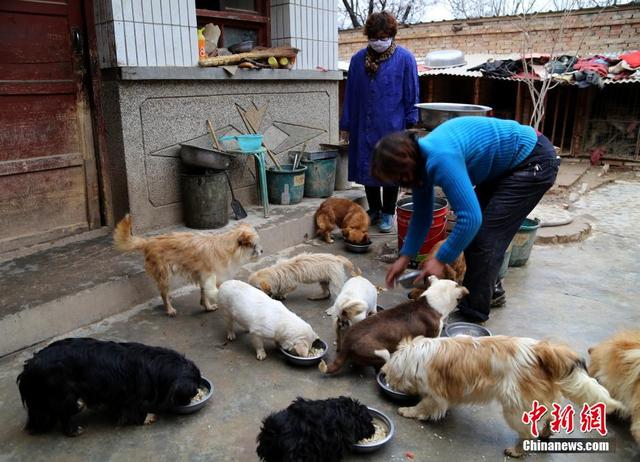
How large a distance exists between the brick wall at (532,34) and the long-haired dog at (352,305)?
36.0ft

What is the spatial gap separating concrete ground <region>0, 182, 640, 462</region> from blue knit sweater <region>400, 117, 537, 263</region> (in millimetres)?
1044

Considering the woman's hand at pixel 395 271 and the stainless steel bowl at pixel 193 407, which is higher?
the woman's hand at pixel 395 271

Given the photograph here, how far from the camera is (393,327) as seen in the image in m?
3.35

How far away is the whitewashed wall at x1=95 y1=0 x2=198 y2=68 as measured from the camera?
5.09 meters

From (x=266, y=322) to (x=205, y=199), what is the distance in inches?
96.1

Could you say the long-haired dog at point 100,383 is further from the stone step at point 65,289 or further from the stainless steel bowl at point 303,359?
the stone step at point 65,289

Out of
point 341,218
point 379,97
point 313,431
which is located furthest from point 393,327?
point 379,97

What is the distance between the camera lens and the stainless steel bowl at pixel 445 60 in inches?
587

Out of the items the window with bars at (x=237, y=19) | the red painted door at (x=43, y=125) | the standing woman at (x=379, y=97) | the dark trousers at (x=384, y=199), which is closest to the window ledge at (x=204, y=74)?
the red painted door at (x=43, y=125)

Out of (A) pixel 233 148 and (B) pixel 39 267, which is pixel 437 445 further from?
(A) pixel 233 148

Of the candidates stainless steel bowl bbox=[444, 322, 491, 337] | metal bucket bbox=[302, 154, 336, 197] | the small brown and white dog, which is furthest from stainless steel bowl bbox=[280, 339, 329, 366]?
metal bucket bbox=[302, 154, 336, 197]

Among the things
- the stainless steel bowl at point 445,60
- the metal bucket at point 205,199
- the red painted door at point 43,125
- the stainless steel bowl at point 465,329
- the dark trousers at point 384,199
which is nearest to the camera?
the stainless steel bowl at point 465,329

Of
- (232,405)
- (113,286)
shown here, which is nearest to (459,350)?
(232,405)

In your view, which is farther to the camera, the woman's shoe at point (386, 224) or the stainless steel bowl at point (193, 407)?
the woman's shoe at point (386, 224)
